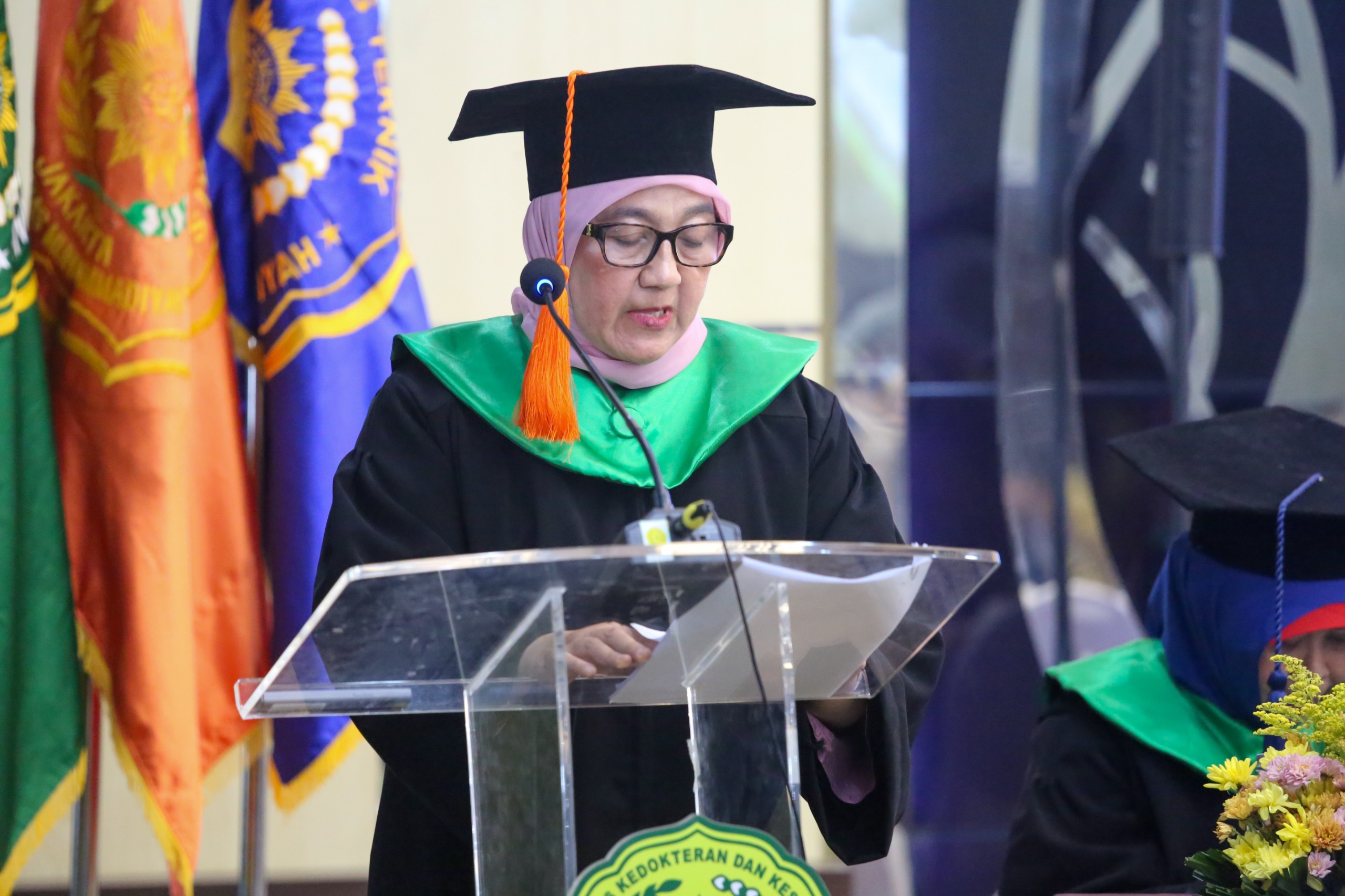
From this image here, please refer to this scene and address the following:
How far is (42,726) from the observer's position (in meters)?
2.70

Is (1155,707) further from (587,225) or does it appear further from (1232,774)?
(587,225)

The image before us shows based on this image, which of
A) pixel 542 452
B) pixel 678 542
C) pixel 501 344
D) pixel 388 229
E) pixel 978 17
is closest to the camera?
pixel 678 542

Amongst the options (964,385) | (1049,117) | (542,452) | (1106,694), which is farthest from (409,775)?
(1049,117)

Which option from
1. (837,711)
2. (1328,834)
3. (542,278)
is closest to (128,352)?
(542,278)

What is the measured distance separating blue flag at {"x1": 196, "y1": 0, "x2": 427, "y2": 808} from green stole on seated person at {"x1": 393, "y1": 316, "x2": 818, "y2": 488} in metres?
1.06

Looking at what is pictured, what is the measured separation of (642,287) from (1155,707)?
1226mm

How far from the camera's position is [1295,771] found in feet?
4.54

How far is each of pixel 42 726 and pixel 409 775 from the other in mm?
1403

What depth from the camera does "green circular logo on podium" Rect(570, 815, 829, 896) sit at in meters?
1.09

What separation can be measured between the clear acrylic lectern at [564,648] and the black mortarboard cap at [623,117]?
78cm

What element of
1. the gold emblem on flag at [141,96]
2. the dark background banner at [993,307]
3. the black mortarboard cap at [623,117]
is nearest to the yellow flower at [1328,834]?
the black mortarboard cap at [623,117]

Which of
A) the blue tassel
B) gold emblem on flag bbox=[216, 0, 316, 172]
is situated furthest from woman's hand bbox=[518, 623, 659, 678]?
gold emblem on flag bbox=[216, 0, 316, 172]

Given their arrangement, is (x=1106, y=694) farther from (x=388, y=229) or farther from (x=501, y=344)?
(x=388, y=229)

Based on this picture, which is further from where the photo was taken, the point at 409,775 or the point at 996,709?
the point at 996,709
